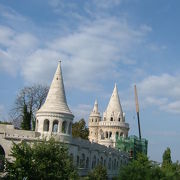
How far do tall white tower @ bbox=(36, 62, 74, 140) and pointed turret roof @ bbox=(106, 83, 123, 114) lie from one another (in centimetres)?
2574

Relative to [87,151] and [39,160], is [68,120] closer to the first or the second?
[87,151]

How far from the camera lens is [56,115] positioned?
33.2m

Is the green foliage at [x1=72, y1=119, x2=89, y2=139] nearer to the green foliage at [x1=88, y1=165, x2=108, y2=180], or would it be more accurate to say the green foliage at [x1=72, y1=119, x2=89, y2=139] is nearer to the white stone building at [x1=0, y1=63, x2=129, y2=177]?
the white stone building at [x1=0, y1=63, x2=129, y2=177]

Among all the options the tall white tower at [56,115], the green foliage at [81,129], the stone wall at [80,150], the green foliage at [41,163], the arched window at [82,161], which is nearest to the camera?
the green foliage at [41,163]

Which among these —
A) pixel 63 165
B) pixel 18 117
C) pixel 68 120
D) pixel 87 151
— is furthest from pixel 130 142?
pixel 63 165

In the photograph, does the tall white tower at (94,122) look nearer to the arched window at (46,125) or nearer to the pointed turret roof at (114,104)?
the pointed turret roof at (114,104)

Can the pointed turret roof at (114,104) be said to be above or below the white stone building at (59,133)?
above

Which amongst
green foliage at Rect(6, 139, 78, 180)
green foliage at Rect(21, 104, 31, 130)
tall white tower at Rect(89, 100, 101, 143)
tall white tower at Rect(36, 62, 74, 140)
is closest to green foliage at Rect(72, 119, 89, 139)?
tall white tower at Rect(89, 100, 101, 143)

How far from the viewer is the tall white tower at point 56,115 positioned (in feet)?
109

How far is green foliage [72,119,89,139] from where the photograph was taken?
200ft

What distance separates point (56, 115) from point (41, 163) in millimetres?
9865

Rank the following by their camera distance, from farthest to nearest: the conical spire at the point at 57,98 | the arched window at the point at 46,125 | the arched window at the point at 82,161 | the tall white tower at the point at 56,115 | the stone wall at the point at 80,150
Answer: the arched window at the point at 82,161 → the arched window at the point at 46,125 → the conical spire at the point at 57,98 → the tall white tower at the point at 56,115 → the stone wall at the point at 80,150

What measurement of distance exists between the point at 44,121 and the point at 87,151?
6.72 m

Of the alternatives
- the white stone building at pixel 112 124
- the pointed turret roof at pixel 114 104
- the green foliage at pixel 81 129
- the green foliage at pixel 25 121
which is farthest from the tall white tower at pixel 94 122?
the green foliage at pixel 25 121
